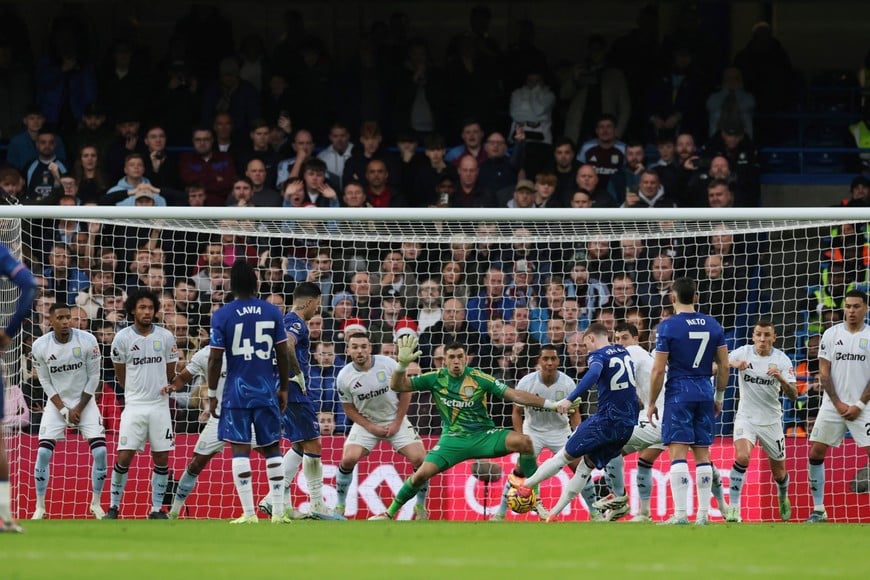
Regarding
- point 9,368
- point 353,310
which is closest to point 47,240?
point 9,368

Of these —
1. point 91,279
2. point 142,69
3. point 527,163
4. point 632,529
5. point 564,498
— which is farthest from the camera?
point 142,69

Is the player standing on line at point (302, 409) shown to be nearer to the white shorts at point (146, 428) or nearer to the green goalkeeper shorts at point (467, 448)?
the green goalkeeper shorts at point (467, 448)

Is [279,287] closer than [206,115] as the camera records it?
Yes

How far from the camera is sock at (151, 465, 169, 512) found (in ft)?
44.1

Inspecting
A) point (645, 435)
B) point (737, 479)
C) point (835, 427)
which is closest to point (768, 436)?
point (737, 479)

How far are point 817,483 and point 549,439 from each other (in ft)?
8.40

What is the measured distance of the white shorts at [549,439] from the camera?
13.9 meters

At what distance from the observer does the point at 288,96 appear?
18.4 meters

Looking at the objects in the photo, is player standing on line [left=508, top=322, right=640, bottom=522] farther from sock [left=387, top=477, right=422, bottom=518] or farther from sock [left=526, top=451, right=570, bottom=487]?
sock [left=387, top=477, right=422, bottom=518]

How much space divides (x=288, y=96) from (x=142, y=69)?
198cm

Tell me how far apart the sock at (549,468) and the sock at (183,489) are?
10.4 feet

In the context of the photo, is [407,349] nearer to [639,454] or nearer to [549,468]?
[549,468]

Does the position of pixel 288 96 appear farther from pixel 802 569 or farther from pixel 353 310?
pixel 802 569

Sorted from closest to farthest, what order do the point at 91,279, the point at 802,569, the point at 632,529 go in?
the point at 802,569 → the point at 632,529 → the point at 91,279
